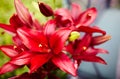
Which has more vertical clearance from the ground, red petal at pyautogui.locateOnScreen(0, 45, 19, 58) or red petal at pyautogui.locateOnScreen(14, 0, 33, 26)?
red petal at pyautogui.locateOnScreen(14, 0, 33, 26)

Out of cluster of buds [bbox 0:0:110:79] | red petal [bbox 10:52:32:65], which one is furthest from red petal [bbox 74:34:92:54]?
red petal [bbox 10:52:32:65]

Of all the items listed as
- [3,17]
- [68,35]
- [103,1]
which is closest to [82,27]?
[68,35]

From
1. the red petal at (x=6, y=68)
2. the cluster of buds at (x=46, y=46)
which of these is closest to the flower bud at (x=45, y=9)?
the cluster of buds at (x=46, y=46)

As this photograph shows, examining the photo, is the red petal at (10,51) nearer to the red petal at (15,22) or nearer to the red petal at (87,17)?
the red petal at (15,22)

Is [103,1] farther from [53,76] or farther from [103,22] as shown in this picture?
[53,76]

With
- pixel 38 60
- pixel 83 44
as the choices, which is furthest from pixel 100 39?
pixel 38 60

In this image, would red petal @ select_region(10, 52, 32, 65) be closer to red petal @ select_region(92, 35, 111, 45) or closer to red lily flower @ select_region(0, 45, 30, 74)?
red lily flower @ select_region(0, 45, 30, 74)

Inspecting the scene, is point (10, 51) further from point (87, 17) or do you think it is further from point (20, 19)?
point (87, 17)
